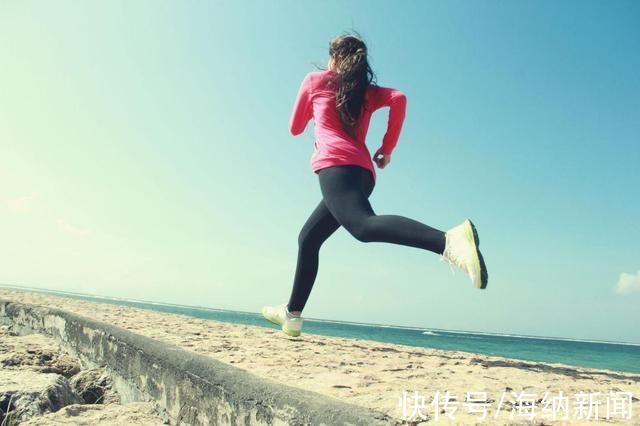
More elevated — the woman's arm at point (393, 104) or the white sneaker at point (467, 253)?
the woman's arm at point (393, 104)

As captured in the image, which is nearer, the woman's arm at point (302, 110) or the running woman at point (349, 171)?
the running woman at point (349, 171)

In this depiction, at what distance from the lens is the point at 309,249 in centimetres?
291

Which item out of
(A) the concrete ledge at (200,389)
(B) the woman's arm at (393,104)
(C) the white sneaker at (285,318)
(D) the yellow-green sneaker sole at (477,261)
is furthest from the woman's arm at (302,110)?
(A) the concrete ledge at (200,389)

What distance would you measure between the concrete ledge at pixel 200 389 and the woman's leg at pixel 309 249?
1104 millimetres

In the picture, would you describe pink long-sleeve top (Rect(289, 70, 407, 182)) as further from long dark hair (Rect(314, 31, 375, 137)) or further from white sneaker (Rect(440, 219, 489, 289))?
white sneaker (Rect(440, 219, 489, 289))

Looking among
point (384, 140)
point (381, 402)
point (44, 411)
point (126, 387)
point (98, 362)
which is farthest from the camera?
point (384, 140)

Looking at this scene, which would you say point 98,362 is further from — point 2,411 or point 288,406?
point 288,406

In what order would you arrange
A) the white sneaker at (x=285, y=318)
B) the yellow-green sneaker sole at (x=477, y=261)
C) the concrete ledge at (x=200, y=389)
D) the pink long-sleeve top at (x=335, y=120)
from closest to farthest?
the concrete ledge at (x=200, y=389) < the yellow-green sneaker sole at (x=477, y=261) < the pink long-sleeve top at (x=335, y=120) < the white sneaker at (x=285, y=318)

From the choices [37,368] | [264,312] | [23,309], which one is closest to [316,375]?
[264,312]

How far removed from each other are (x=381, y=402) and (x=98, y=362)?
6.80ft

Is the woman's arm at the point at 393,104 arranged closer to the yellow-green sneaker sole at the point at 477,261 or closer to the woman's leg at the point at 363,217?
the woman's leg at the point at 363,217

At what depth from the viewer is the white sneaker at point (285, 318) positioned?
3090 mm

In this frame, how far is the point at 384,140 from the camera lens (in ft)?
9.30

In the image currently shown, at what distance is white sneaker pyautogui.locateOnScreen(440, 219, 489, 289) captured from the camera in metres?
1.86
